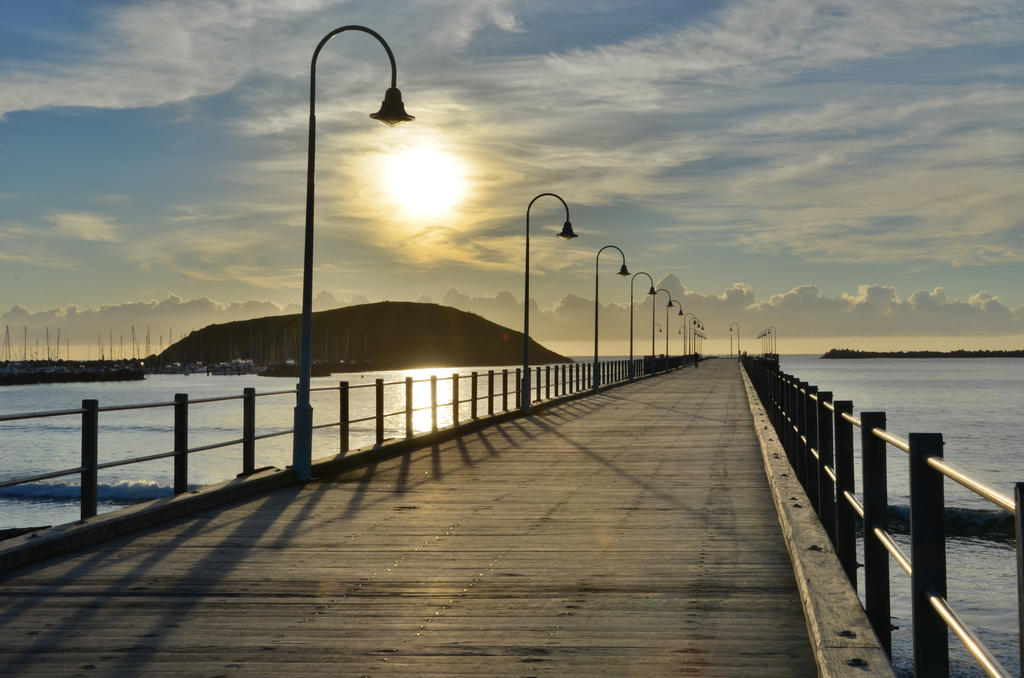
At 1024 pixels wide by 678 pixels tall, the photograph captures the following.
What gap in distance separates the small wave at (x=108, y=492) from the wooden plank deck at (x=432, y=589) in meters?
38.4

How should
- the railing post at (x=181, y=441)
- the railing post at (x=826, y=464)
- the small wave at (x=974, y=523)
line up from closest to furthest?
the railing post at (x=826, y=464), the railing post at (x=181, y=441), the small wave at (x=974, y=523)

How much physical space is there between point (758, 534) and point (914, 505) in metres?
5.18

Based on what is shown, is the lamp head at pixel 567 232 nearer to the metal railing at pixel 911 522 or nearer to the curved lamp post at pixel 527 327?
the curved lamp post at pixel 527 327

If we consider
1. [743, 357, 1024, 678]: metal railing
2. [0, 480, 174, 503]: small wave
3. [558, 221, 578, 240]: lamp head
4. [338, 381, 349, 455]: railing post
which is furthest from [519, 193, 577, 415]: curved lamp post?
[0, 480, 174, 503]: small wave

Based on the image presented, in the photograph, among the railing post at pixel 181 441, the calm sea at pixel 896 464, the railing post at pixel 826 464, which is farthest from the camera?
the calm sea at pixel 896 464

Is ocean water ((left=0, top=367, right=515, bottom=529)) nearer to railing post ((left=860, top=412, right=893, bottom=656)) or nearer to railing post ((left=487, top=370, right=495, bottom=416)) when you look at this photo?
railing post ((left=487, top=370, right=495, bottom=416))

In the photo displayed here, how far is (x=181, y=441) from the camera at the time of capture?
10250mm

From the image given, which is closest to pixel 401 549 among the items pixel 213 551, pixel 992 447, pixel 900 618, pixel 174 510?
pixel 213 551

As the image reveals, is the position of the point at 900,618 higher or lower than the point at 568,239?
lower

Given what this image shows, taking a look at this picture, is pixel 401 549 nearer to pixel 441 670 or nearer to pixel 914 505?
pixel 441 670

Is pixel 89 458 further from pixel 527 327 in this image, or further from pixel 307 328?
pixel 527 327

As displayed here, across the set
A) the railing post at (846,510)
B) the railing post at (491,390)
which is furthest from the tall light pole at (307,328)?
the railing post at (491,390)

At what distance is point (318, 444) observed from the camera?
7056cm

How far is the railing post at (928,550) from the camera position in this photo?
345 centimetres
